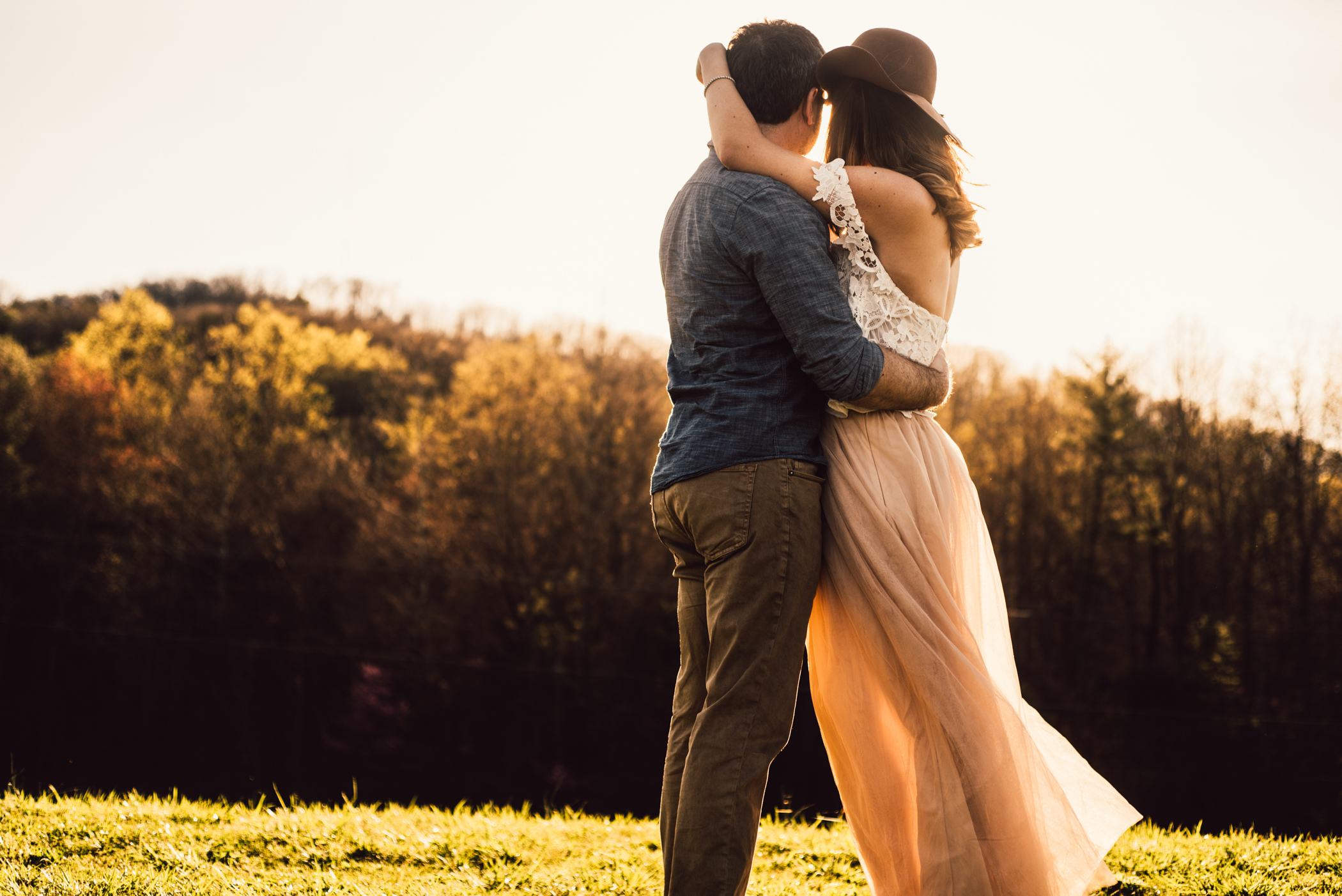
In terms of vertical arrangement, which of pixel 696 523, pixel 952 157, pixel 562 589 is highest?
pixel 952 157

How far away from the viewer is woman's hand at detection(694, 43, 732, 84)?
2346 millimetres

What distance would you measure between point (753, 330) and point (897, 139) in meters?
0.60

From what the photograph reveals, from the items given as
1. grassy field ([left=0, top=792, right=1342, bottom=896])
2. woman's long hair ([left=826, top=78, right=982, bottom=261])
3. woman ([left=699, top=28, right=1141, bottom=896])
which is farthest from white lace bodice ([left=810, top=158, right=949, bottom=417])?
grassy field ([left=0, top=792, right=1342, bottom=896])

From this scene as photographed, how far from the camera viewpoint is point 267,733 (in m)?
29.3

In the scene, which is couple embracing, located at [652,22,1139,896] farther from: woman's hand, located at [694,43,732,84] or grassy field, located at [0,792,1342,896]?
grassy field, located at [0,792,1342,896]

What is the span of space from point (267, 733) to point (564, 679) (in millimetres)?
9301

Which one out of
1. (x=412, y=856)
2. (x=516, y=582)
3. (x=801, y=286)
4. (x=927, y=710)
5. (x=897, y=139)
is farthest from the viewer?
(x=516, y=582)

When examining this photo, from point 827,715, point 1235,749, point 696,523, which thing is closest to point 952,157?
point 696,523

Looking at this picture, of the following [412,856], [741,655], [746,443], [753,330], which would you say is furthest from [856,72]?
[412,856]

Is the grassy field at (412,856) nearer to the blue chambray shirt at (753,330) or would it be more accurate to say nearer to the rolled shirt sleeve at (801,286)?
the blue chambray shirt at (753,330)

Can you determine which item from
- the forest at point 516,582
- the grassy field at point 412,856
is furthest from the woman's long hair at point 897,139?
the forest at point 516,582

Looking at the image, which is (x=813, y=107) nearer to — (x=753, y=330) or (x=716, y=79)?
(x=716, y=79)

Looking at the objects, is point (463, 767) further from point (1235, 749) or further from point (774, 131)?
point (774, 131)

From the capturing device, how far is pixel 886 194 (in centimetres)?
227
